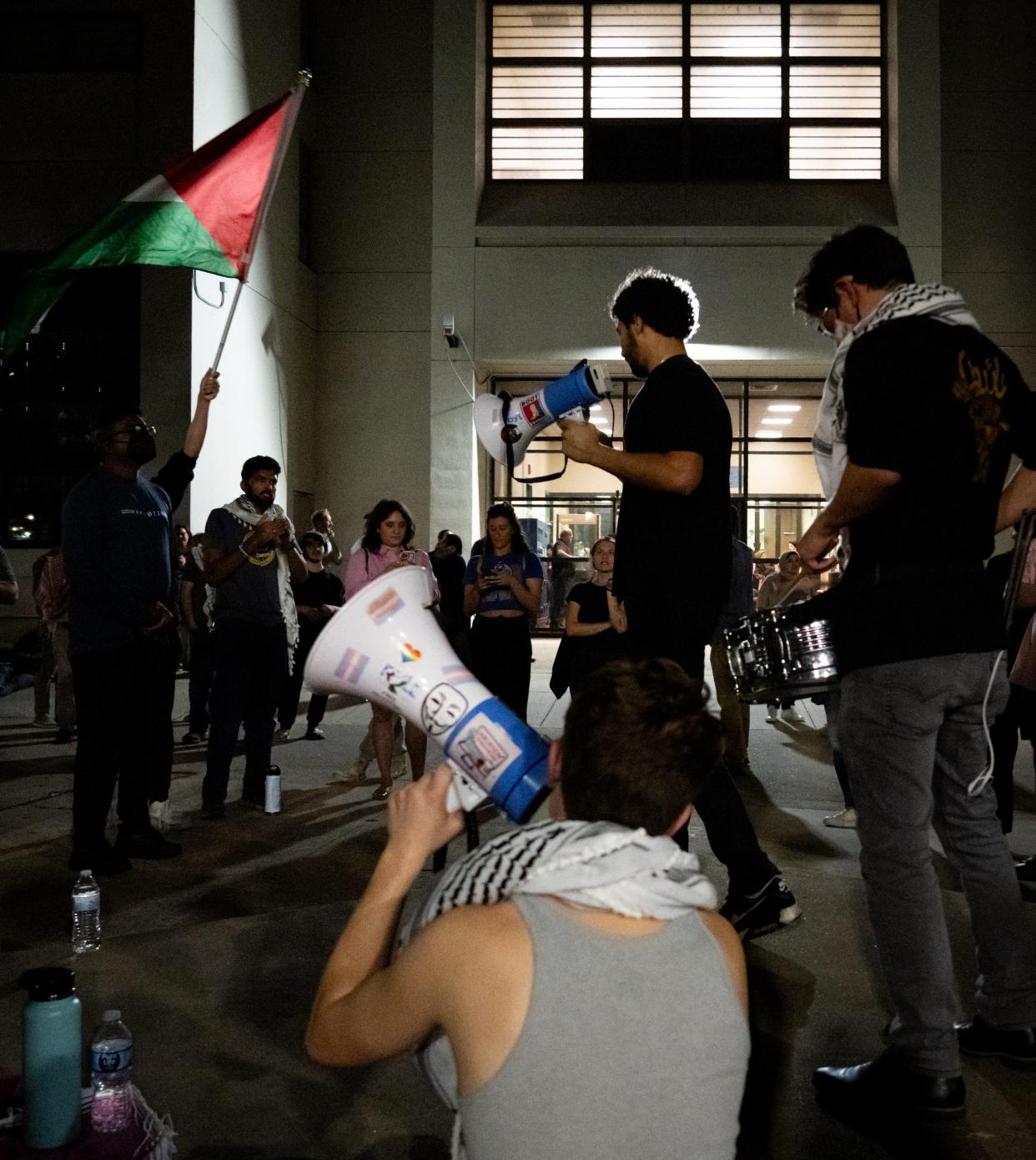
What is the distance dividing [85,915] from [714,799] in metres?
2.26

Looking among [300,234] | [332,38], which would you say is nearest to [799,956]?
[300,234]

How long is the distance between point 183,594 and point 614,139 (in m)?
12.2

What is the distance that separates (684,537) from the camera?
4031mm

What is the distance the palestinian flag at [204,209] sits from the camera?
597 centimetres

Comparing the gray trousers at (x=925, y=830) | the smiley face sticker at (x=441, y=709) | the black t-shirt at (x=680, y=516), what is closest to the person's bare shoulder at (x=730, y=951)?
the smiley face sticker at (x=441, y=709)

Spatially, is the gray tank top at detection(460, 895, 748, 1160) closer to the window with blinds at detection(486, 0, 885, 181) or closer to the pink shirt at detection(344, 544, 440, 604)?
the pink shirt at detection(344, 544, 440, 604)

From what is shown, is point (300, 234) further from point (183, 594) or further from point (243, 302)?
point (183, 594)

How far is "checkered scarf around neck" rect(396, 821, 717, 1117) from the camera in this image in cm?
161

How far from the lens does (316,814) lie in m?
6.83

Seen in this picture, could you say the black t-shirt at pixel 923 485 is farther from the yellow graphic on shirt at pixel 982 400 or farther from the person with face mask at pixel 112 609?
the person with face mask at pixel 112 609

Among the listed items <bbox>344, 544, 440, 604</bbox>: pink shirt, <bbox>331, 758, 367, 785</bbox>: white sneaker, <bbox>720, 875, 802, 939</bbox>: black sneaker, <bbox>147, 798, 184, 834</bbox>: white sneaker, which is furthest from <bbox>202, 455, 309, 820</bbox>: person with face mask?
<bbox>720, 875, 802, 939</bbox>: black sneaker

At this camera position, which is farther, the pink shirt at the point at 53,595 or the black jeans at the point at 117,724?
the pink shirt at the point at 53,595

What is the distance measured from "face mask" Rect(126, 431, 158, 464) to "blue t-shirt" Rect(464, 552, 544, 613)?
2620 millimetres

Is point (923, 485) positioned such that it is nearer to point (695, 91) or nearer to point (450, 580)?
point (450, 580)
